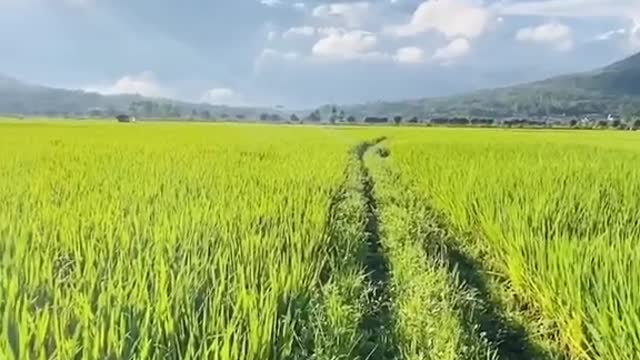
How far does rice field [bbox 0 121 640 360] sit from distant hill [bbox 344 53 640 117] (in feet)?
423

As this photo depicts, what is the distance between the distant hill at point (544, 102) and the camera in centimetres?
13875

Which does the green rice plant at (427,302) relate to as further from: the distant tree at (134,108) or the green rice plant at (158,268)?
the distant tree at (134,108)

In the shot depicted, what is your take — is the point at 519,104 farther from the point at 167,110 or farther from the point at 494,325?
the point at 494,325

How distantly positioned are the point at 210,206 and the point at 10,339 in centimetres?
355

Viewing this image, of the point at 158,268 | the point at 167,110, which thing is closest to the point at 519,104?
the point at 167,110

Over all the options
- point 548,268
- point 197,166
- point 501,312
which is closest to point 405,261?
point 501,312

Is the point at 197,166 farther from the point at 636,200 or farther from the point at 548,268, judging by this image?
the point at 548,268

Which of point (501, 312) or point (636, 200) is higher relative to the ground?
point (636, 200)

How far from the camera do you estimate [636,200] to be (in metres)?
6.88

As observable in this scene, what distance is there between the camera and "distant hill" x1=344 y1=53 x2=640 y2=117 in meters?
139

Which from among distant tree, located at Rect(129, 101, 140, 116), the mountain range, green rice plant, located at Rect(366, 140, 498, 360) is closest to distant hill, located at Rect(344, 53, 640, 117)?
the mountain range

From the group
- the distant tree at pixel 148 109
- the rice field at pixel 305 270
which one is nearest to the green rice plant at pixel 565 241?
the rice field at pixel 305 270

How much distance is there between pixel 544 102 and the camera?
152 meters

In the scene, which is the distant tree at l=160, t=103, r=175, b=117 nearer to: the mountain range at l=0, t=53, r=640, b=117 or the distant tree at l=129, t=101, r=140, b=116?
the mountain range at l=0, t=53, r=640, b=117
